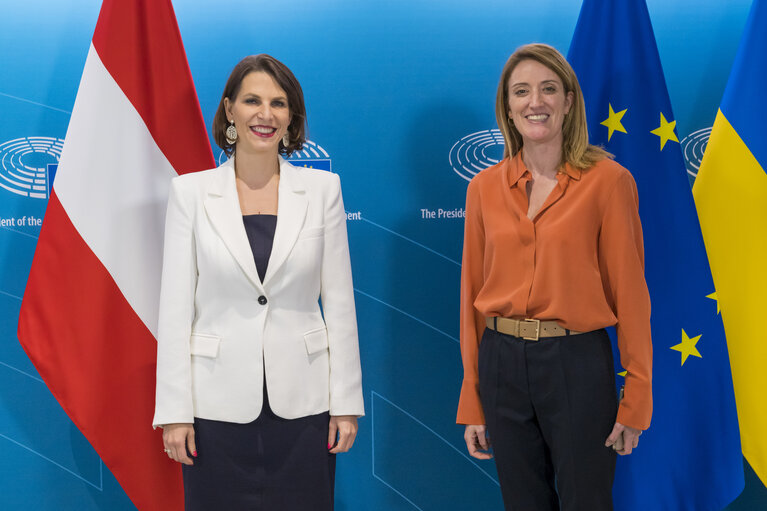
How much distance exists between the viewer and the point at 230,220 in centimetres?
179

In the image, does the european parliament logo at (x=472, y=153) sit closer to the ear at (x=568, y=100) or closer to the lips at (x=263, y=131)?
the ear at (x=568, y=100)

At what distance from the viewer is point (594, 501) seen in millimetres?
1788

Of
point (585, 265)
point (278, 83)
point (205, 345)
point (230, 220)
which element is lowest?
point (205, 345)

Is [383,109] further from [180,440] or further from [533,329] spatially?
[180,440]

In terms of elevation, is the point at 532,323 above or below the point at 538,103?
below

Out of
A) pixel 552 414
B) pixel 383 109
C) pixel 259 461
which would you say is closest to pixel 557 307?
pixel 552 414

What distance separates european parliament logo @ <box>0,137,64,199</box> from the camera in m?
2.68

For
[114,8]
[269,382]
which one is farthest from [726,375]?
[114,8]

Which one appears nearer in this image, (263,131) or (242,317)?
(242,317)

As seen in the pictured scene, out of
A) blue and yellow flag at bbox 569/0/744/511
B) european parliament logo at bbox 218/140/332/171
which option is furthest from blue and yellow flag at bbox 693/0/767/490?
european parliament logo at bbox 218/140/332/171

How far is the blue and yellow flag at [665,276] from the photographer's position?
2314mm

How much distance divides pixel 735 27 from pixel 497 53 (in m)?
0.93

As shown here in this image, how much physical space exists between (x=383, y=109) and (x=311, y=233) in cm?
100

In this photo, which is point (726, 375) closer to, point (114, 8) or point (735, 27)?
point (735, 27)
